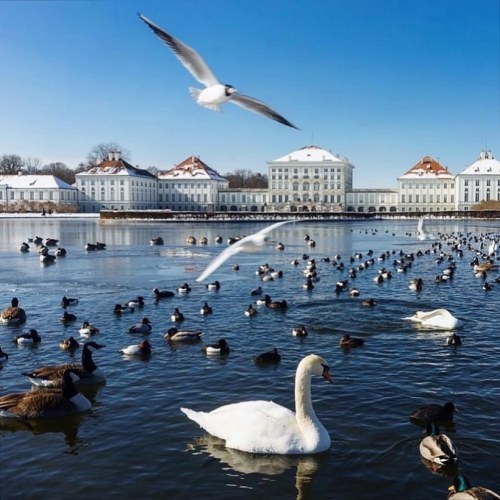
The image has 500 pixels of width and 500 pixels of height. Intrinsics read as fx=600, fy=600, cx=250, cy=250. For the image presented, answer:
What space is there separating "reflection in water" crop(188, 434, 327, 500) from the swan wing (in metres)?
0.09

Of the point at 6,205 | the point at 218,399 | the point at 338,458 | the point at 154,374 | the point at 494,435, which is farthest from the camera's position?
the point at 6,205

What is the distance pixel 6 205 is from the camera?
431 feet

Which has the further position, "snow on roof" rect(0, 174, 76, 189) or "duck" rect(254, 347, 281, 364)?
"snow on roof" rect(0, 174, 76, 189)

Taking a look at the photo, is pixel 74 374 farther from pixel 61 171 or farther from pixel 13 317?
pixel 61 171

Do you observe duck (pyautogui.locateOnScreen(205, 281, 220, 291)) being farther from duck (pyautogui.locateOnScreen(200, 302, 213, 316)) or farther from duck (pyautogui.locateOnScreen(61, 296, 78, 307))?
duck (pyautogui.locateOnScreen(61, 296, 78, 307))

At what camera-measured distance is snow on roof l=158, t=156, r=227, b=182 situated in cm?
14662

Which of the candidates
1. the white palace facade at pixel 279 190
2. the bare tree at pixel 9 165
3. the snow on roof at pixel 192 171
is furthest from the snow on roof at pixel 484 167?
the bare tree at pixel 9 165

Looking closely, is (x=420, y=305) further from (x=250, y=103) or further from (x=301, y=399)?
(x=250, y=103)

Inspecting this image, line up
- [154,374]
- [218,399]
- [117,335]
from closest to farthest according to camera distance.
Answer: [218,399]
[154,374]
[117,335]

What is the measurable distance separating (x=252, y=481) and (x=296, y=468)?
2.23 ft

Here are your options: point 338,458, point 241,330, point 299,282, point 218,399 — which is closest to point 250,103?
point 338,458

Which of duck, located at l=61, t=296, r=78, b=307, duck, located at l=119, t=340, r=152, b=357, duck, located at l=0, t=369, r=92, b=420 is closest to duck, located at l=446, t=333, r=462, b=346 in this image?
duck, located at l=119, t=340, r=152, b=357

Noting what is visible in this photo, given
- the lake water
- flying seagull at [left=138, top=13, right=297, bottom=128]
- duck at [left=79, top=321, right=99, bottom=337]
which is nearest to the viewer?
flying seagull at [left=138, top=13, right=297, bottom=128]

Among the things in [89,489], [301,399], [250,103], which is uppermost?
[250,103]
